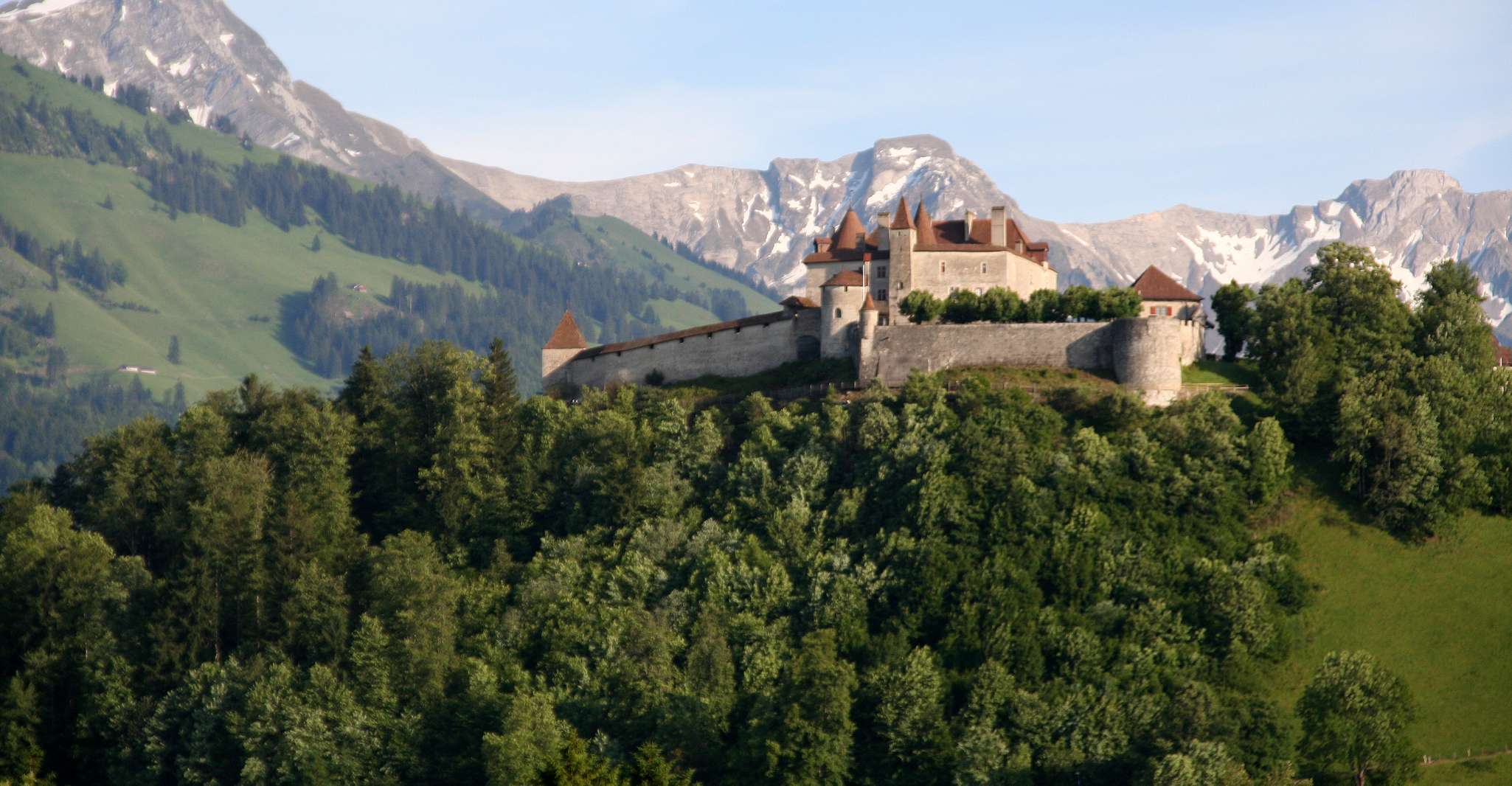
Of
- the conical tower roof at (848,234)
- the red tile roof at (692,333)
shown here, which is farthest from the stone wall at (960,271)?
the red tile roof at (692,333)

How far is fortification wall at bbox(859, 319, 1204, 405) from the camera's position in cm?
9156

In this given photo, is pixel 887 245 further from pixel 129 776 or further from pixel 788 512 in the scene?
pixel 129 776

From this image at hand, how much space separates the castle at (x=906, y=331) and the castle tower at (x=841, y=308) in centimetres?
7

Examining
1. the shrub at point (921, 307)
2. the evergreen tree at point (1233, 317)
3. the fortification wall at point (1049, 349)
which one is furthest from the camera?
the evergreen tree at point (1233, 317)

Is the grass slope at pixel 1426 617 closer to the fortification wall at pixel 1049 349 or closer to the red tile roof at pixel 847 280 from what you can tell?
the fortification wall at pixel 1049 349

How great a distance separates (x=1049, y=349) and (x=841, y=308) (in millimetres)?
12885

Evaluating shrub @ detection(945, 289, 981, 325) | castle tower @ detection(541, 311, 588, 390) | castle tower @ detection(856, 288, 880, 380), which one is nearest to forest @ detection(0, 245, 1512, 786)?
castle tower @ detection(856, 288, 880, 380)

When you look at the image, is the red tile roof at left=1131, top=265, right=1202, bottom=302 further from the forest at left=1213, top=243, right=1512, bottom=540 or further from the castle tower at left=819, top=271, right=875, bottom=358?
the castle tower at left=819, top=271, right=875, bottom=358

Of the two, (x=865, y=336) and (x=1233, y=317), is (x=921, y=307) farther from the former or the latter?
(x=1233, y=317)

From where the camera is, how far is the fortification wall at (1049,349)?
91.6m

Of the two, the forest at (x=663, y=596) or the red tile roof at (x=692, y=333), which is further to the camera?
the red tile roof at (x=692, y=333)

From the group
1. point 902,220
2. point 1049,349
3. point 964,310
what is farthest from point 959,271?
point 1049,349

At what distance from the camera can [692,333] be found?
105750mm

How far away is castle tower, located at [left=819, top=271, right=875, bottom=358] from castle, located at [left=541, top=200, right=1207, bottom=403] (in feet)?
0.25
